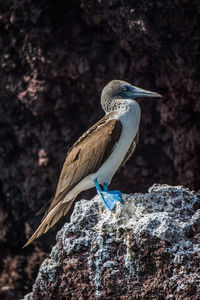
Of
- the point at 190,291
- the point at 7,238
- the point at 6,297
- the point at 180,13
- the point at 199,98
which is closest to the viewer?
the point at 190,291

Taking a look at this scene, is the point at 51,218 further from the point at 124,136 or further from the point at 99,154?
the point at 124,136

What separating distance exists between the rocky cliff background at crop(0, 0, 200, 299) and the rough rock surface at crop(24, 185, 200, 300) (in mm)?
1883

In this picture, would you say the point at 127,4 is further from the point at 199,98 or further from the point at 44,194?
the point at 44,194

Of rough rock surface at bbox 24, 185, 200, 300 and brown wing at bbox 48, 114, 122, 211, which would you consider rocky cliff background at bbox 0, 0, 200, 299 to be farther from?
rough rock surface at bbox 24, 185, 200, 300

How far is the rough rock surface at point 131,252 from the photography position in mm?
3365

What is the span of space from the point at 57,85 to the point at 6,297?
2.92 m

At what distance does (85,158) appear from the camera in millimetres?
4312

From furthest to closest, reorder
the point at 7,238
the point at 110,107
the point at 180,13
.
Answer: the point at 7,238
the point at 180,13
the point at 110,107

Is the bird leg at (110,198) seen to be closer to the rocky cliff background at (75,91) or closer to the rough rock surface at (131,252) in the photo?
the rough rock surface at (131,252)

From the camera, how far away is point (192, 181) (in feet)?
18.7

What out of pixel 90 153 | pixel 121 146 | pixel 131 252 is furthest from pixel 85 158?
pixel 131 252

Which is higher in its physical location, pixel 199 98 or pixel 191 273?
pixel 199 98

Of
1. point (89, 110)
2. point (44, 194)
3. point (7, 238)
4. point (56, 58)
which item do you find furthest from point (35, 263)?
point (56, 58)

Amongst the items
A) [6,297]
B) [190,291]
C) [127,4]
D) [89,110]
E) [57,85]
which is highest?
[127,4]
